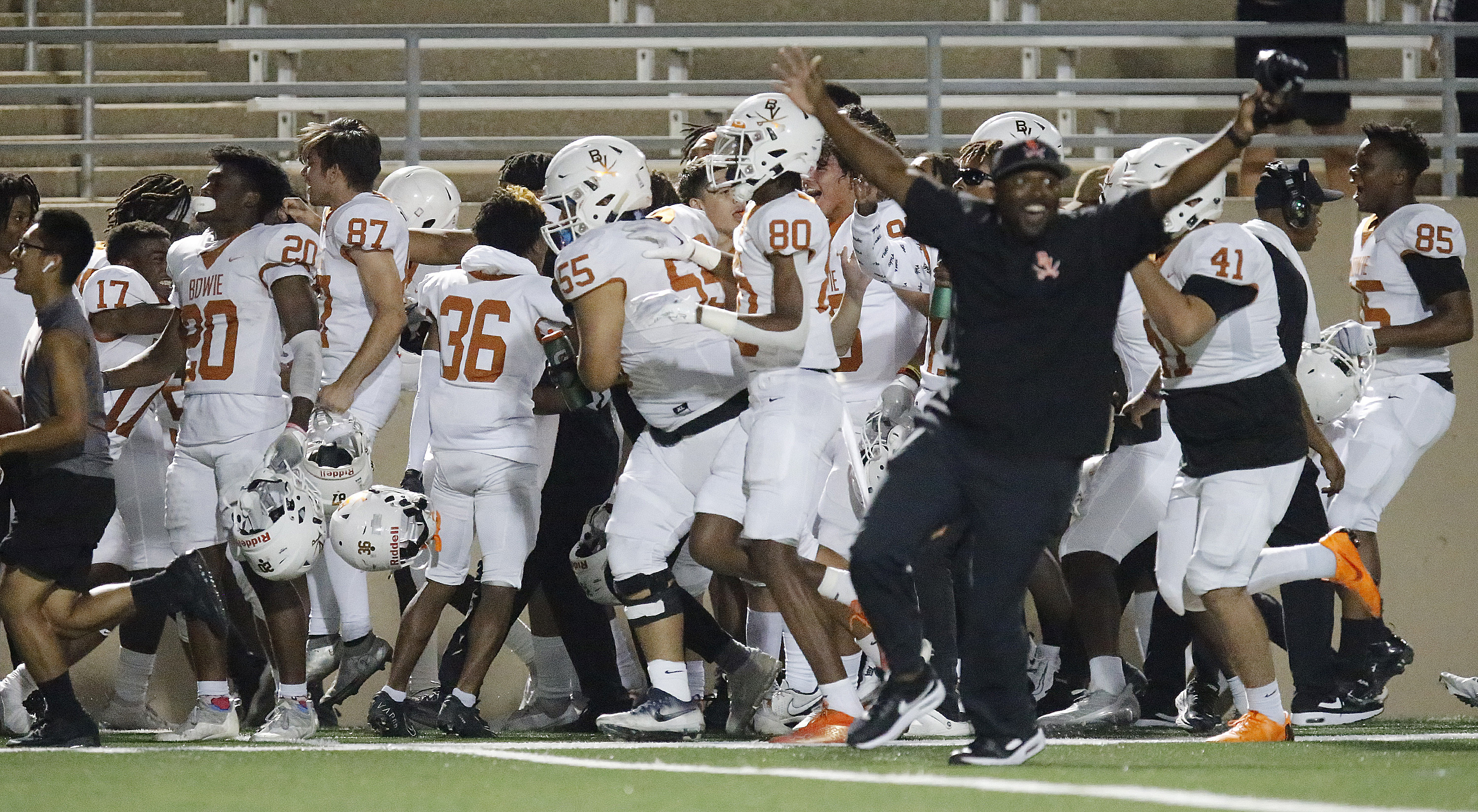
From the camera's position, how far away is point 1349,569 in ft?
20.4

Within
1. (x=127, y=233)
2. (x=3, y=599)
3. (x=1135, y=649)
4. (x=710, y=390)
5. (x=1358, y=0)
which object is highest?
(x=1358, y=0)

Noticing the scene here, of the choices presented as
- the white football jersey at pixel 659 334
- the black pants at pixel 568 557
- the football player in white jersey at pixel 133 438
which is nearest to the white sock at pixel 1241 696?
the white football jersey at pixel 659 334

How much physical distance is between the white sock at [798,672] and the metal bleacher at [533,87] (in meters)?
3.17

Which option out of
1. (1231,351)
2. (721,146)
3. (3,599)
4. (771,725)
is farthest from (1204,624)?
(3,599)

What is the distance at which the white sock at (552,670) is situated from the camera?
7297 millimetres

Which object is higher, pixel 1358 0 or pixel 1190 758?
pixel 1358 0

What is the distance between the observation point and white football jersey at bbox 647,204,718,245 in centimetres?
648

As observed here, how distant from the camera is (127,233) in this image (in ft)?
24.2

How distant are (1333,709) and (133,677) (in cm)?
472

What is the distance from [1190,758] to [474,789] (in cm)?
199

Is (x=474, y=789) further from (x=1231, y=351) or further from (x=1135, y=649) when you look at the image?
(x=1135, y=649)

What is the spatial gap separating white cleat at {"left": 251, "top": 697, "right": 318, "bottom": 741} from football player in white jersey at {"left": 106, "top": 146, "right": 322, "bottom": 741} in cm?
27

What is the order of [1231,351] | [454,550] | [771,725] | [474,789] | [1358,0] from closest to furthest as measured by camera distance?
[474,789] < [1231,351] < [771,725] < [454,550] < [1358,0]

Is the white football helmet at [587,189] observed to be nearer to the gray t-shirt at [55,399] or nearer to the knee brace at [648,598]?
the knee brace at [648,598]
